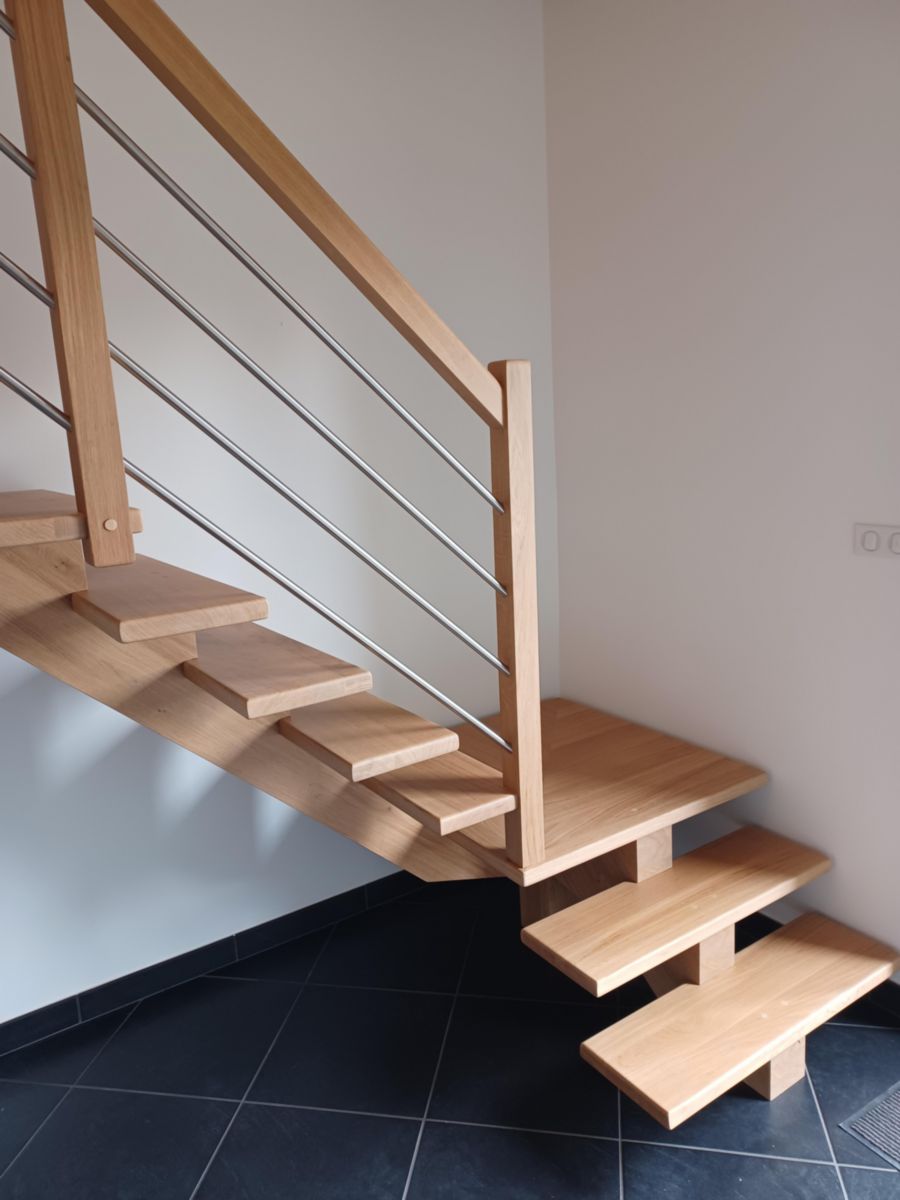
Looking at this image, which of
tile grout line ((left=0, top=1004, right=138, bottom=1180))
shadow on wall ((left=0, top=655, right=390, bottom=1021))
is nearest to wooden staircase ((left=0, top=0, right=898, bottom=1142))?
shadow on wall ((left=0, top=655, right=390, bottom=1021))

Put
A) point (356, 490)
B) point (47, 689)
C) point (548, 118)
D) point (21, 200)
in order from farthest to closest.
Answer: point (548, 118) < point (356, 490) < point (47, 689) < point (21, 200)

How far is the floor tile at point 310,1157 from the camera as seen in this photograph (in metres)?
1.91

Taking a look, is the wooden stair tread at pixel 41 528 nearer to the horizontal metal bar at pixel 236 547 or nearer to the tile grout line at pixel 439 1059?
the horizontal metal bar at pixel 236 547

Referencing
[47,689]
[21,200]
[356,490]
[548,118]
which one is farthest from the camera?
[548,118]

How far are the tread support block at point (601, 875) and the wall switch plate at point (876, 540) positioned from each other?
0.80 meters

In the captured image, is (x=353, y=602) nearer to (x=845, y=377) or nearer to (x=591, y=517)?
(x=591, y=517)

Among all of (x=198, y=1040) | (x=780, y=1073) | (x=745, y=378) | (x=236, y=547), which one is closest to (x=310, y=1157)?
(x=198, y=1040)

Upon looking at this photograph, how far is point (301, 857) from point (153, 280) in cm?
179

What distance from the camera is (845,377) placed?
7.09 feet

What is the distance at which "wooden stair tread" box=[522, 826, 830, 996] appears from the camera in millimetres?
1991

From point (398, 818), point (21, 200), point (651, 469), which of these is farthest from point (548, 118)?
point (398, 818)

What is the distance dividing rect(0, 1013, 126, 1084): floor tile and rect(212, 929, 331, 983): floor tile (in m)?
0.33

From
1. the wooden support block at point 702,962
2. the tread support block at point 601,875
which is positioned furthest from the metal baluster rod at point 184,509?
the wooden support block at point 702,962

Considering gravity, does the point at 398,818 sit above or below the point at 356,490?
below
